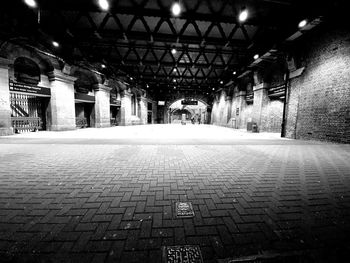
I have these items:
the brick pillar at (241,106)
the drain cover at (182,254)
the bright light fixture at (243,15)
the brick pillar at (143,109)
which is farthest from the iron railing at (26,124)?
the brick pillar at (241,106)

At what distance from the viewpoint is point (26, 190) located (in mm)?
2697

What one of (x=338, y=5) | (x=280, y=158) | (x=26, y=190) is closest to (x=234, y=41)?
(x=338, y=5)

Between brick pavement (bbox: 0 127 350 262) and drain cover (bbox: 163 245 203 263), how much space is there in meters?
0.07

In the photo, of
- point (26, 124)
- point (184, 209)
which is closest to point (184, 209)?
point (184, 209)

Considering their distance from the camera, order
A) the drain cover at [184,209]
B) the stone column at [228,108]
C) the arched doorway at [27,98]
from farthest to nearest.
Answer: the stone column at [228,108] → the arched doorway at [27,98] → the drain cover at [184,209]

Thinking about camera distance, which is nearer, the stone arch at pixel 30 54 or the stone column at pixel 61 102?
the stone arch at pixel 30 54

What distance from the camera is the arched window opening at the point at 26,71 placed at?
10445 millimetres

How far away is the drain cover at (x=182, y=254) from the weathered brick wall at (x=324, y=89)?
9.71 metres

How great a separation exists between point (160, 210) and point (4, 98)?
12503 millimetres

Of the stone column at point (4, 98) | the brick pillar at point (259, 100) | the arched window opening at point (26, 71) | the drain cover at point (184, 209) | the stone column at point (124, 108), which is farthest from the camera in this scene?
the stone column at point (124, 108)

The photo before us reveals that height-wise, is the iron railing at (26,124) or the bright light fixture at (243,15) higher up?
the bright light fixture at (243,15)

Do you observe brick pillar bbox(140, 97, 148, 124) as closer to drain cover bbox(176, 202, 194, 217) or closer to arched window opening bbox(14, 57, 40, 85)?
arched window opening bbox(14, 57, 40, 85)

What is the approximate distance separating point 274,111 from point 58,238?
53.6 ft

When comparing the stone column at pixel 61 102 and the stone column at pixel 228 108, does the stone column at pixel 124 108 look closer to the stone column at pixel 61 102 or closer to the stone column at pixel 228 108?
the stone column at pixel 61 102
